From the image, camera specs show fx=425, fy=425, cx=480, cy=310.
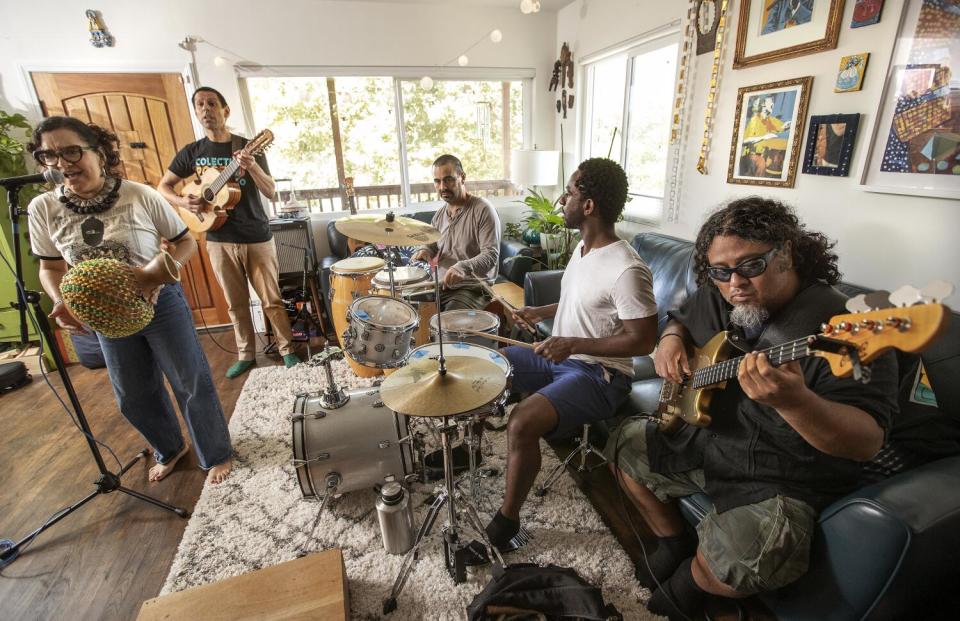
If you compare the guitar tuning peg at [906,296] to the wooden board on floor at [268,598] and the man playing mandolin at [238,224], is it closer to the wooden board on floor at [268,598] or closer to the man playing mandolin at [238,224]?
the wooden board on floor at [268,598]

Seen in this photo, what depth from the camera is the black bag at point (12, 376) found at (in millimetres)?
2832

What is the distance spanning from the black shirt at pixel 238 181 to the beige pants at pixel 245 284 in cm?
8

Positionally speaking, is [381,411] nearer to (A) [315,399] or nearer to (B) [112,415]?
(A) [315,399]

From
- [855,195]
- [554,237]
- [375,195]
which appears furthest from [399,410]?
[375,195]

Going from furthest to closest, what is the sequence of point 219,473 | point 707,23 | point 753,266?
point 707,23 → point 219,473 → point 753,266

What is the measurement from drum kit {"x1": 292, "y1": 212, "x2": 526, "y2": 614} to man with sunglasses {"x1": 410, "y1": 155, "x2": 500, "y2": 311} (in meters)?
0.54

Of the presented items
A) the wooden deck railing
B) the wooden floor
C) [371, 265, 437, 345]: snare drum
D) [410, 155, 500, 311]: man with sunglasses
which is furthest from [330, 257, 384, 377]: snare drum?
the wooden deck railing

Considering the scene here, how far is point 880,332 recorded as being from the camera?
846 mm

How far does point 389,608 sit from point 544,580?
1.71 feet

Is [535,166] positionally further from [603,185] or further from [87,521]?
[87,521]

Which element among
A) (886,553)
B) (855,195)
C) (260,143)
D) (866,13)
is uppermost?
(866,13)

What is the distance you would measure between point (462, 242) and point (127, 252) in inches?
67.9

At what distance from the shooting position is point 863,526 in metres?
0.99

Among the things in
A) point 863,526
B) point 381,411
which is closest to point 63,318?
point 381,411
